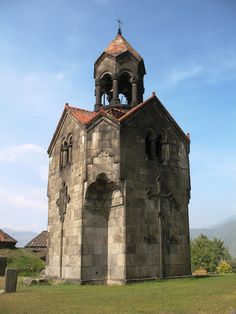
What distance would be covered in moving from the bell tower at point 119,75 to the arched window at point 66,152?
8.16 ft

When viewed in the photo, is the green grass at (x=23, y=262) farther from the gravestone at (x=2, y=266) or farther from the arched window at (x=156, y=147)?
the arched window at (x=156, y=147)

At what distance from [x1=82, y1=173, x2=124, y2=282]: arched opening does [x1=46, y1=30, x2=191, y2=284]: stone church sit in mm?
40

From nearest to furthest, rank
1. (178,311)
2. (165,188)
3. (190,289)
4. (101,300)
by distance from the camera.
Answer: (178,311) < (101,300) < (190,289) < (165,188)

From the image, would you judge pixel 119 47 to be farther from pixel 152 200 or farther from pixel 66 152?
pixel 152 200

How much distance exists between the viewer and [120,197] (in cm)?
1514

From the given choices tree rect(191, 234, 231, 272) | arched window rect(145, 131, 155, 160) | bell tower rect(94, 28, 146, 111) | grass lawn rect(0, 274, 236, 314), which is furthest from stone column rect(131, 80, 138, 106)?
tree rect(191, 234, 231, 272)

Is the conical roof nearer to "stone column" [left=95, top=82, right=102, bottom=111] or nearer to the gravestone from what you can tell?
"stone column" [left=95, top=82, right=102, bottom=111]

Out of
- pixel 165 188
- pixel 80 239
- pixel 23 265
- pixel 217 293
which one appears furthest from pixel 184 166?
pixel 23 265

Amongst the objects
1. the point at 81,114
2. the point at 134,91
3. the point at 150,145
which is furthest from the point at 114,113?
the point at 150,145

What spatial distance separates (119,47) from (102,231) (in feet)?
33.9

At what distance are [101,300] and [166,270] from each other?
6.50 metres

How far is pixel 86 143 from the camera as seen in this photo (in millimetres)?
15938

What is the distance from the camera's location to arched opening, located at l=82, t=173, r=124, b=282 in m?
14.8

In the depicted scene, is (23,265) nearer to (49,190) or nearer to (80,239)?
(49,190)
